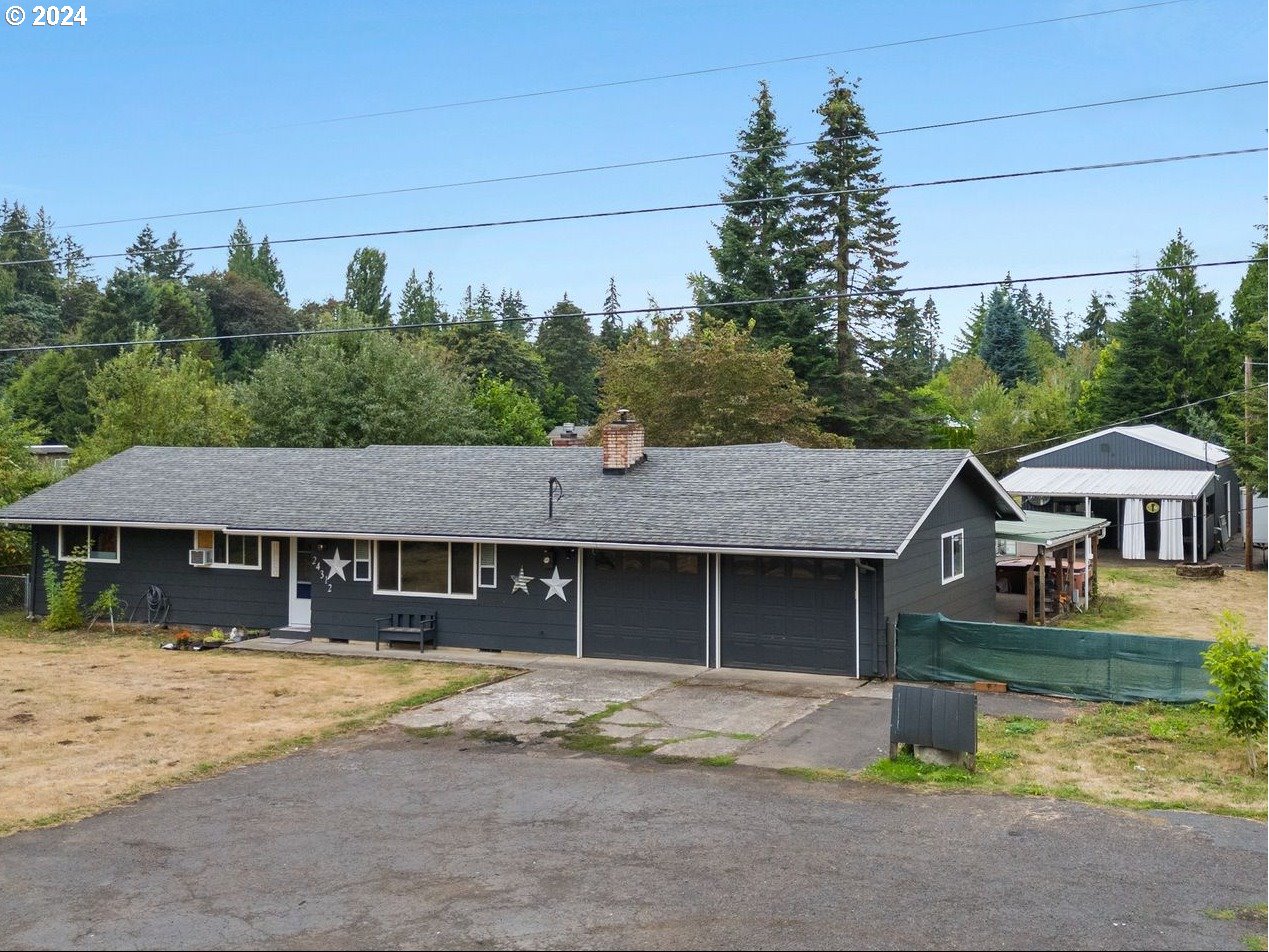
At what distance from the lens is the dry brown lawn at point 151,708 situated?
12.7m

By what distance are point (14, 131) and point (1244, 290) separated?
144ft

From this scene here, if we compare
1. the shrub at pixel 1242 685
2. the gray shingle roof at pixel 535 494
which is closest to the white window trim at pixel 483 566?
the gray shingle roof at pixel 535 494

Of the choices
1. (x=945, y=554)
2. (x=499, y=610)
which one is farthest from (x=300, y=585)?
(x=945, y=554)

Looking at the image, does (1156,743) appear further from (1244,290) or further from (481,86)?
(1244,290)

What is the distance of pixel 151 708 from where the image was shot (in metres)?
16.5

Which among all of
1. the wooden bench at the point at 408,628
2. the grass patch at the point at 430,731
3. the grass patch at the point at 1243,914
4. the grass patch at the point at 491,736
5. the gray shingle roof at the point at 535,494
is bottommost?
the grass patch at the point at 491,736

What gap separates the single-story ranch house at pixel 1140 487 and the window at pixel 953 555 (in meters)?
17.8

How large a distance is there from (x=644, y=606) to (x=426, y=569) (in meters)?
4.64

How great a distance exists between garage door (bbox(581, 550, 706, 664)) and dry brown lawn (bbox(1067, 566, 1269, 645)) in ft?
32.0

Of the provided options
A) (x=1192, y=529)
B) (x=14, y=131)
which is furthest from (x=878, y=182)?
(x=14, y=131)

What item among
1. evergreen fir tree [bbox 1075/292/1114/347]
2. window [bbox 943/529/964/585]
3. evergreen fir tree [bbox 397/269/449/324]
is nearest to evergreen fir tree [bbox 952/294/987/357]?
evergreen fir tree [bbox 1075/292/1114/347]

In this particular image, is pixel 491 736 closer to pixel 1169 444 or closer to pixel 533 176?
pixel 533 176

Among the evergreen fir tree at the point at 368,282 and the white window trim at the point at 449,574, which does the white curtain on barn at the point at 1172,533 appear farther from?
the evergreen fir tree at the point at 368,282

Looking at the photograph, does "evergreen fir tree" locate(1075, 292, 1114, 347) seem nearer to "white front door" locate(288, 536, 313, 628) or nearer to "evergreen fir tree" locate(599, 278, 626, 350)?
"evergreen fir tree" locate(599, 278, 626, 350)
